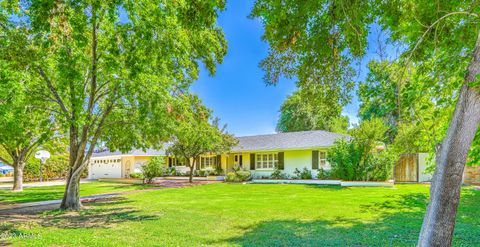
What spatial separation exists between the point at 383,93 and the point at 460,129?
1.87 m

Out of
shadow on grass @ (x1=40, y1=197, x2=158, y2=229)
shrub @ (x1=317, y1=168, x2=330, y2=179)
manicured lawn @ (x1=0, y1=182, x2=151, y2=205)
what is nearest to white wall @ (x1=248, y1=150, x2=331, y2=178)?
shrub @ (x1=317, y1=168, x2=330, y2=179)

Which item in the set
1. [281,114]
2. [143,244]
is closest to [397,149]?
[143,244]

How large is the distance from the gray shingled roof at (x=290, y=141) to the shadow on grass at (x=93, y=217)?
655 inches

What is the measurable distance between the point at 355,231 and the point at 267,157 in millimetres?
21898

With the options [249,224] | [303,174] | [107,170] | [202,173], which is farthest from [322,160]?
[107,170]

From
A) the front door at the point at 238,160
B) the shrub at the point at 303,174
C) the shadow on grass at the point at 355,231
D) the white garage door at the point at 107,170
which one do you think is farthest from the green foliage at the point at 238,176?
the shadow on grass at the point at 355,231

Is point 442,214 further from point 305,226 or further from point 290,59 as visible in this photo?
point 305,226

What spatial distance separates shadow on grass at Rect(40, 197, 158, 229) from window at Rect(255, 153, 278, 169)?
57.2ft

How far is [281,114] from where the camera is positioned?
4956cm

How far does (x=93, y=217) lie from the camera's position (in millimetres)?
11836

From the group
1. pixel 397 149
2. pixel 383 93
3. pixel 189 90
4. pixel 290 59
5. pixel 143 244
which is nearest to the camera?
pixel 383 93

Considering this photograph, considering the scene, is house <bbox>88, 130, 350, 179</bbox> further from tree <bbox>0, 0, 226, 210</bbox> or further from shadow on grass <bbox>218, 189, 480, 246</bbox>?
shadow on grass <bbox>218, 189, 480, 246</bbox>

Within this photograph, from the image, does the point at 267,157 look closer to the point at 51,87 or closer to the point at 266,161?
the point at 266,161

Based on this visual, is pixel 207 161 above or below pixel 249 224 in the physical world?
above
